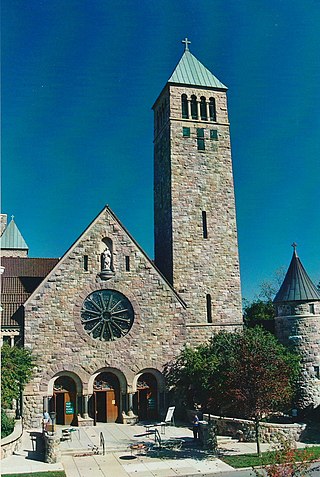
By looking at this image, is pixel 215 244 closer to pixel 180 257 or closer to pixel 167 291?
pixel 180 257

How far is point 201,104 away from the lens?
1505 inches

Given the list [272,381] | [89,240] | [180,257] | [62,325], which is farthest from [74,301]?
[272,381]

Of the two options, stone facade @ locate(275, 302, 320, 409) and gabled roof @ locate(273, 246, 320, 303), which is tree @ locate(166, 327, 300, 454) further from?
gabled roof @ locate(273, 246, 320, 303)

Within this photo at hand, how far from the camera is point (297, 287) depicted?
105 ft

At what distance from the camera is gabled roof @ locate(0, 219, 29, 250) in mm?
54375

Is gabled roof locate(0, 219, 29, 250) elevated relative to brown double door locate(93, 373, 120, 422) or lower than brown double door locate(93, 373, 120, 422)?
elevated

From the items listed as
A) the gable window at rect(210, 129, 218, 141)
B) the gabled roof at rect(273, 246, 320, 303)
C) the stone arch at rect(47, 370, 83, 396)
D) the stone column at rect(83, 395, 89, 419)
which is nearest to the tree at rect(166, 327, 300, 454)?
the gabled roof at rect(273, 246, 320, 303)

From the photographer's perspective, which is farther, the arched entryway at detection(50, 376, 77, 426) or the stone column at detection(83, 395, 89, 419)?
the arched entryway at detection(50, 376, 77, 426)

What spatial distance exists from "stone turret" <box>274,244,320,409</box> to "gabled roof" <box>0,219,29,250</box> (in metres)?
32.6

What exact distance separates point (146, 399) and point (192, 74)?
81.2 feet

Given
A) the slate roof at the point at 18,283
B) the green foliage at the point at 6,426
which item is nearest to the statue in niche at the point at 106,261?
the slate roof at the point at 18,283

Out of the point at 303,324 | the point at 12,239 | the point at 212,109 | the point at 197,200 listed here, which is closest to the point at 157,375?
the point at 303,324

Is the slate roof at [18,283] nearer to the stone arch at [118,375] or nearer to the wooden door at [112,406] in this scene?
the stone arch at [118,375]

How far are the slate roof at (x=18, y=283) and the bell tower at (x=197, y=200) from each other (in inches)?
356
